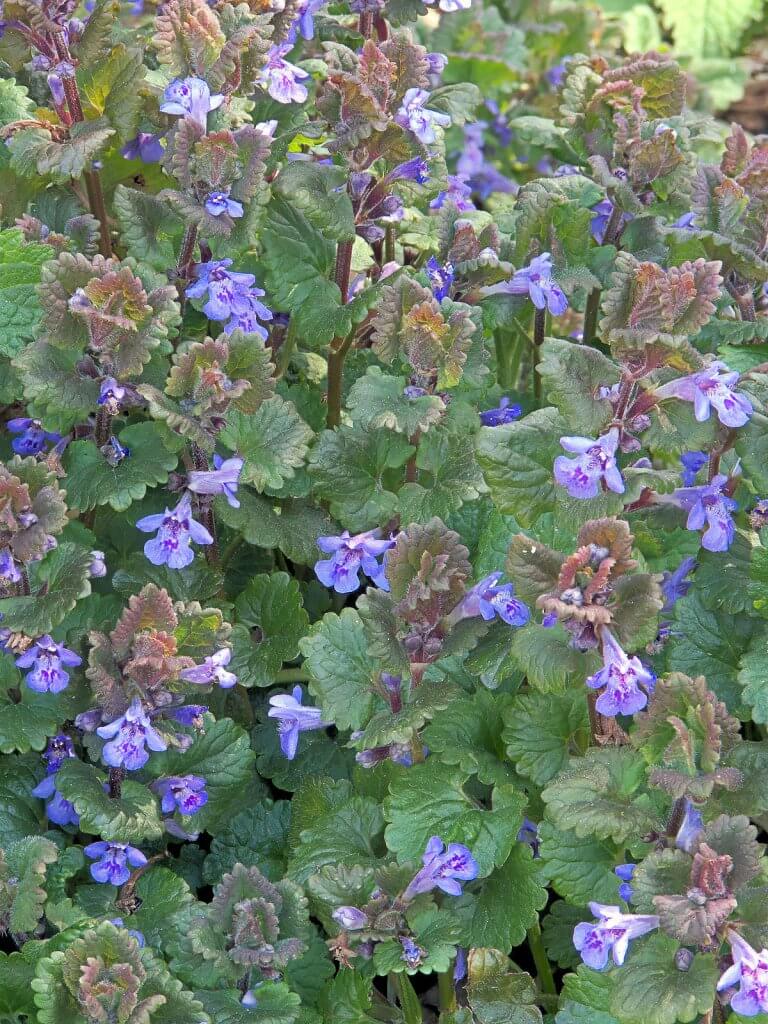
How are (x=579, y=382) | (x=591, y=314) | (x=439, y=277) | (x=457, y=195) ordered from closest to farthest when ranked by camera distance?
1. (x=579, y=382)
2. (x=439, y=277)
3. (x=591, y=314)
4. (x=457, y=195)

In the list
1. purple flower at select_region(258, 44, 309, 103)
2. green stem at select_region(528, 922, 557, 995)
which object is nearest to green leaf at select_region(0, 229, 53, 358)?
purple flower at select_region(258, 44, 309, 103)

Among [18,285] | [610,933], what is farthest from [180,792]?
[18,285]

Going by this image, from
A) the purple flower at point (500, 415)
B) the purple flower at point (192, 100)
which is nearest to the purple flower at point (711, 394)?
the purple flower at point (500, 415)

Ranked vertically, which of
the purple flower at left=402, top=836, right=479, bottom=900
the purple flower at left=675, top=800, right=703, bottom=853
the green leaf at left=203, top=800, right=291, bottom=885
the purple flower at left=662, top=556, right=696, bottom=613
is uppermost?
the purple flower at left=675, top=800, right=703, bottom=853

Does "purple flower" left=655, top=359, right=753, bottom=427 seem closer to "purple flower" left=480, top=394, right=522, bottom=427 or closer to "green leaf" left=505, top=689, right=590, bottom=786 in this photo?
"green leaf" left=505, top=689, right=590, bottom=786

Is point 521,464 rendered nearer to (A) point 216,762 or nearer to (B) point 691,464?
(B) point 691,464

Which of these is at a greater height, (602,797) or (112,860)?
(602,797)
